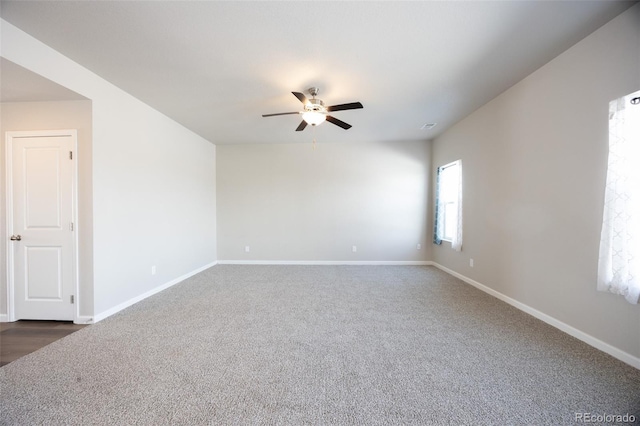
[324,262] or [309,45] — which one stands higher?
[309,45]

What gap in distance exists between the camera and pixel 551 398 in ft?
5.04

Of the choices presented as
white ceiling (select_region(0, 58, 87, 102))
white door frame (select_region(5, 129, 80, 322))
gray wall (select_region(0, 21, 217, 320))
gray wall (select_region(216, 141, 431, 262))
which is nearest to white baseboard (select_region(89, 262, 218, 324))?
gray wall (select_region(0, 21, 217, 320))

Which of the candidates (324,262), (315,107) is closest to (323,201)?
(324,262)

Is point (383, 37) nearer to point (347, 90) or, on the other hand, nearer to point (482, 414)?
point (347, 90)

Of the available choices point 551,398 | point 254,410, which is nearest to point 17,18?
point 254,410

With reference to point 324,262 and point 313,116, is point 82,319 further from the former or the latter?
point 324,262

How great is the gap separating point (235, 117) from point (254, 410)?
12.5 feet

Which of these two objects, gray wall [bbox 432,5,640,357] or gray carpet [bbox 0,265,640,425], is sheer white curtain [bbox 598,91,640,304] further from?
gray carpet [bbox 0,265,640,425]

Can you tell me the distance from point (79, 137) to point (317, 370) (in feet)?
11.4

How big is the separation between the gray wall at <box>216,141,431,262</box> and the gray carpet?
7.89 feet

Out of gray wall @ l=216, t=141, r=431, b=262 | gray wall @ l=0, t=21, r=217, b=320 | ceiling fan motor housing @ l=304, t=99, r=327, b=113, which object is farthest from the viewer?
gray wall @ l=216, t=141, r=431, b=262

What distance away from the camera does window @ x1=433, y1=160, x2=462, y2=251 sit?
4191 mm

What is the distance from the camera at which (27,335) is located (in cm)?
239

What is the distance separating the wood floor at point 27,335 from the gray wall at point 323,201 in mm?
3029
